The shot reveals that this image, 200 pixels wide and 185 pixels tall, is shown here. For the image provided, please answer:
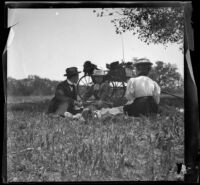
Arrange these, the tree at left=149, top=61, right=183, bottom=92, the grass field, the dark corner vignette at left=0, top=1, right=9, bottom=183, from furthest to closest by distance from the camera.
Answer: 1. the tree at left=149, top=61, right=183, bottom=92
2. the grass field
3. the dark corner vignette at left=0, top=1, right=9, bottom=183

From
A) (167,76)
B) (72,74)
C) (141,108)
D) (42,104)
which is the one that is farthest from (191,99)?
(42,104)

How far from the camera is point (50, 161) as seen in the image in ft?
15.7

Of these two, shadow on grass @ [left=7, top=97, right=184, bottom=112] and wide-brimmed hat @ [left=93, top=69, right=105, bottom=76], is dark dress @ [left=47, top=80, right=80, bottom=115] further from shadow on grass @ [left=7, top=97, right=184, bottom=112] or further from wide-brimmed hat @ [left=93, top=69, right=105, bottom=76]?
wide-brimmed hat @ [left=93, top=69, right=105, bottom=76]

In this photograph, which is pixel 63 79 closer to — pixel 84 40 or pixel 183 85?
pixel 84 40

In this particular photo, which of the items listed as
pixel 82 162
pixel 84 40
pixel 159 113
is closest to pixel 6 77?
pixel 84 40

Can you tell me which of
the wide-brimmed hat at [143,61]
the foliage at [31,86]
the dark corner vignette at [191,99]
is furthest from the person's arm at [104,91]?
the dark corner vignette at [191,99]

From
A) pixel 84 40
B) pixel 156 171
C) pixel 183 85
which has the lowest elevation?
pixel 156 171

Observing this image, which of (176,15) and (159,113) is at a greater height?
(176,15)

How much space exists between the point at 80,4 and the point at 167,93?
5.74 feet

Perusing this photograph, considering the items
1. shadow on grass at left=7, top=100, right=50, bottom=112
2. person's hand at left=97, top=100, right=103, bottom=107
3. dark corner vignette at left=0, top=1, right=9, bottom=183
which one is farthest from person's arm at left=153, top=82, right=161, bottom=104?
dark corner vignette at left=0, top=1, right=9, bottom=183

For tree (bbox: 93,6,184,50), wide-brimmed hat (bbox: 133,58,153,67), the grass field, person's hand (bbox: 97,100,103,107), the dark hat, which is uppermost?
tree (bbox: 93,6,184,50)

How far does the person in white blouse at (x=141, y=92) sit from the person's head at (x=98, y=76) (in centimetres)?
39

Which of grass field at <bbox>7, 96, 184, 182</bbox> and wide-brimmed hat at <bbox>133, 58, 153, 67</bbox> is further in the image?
wide-brimmed hat at <bbox>133, 58, 153, 67</bbox>

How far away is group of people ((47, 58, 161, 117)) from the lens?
16.1ft
